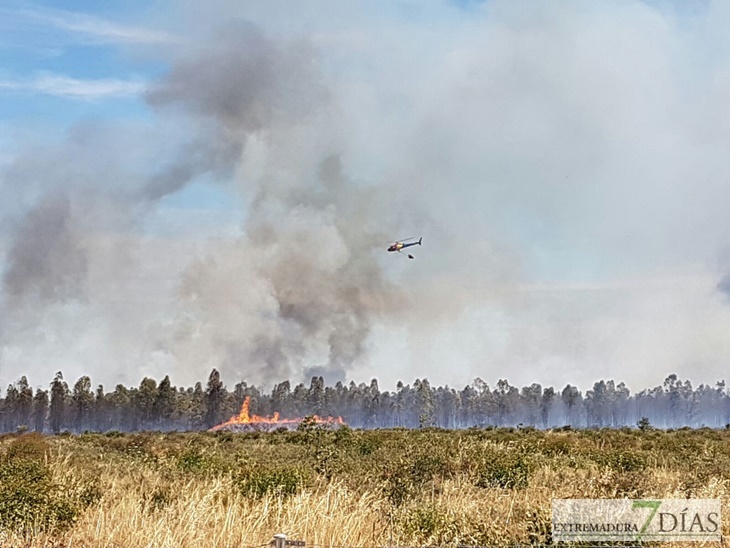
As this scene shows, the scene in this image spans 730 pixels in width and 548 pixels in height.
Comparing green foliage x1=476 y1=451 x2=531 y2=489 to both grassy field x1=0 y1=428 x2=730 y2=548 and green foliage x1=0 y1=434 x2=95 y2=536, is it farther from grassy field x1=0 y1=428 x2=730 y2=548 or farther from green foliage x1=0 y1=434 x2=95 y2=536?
green foliage x1=0 y1=434 x2=95 y2=536

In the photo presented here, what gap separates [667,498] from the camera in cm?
1593

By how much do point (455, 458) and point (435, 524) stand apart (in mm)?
9289

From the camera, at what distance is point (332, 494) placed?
58.5 feet

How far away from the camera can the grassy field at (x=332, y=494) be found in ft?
44.6

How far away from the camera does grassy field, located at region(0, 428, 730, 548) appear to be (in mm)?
13602

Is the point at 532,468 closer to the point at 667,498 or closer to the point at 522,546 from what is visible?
the point at 667,498

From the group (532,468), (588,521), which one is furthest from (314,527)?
(532,468)

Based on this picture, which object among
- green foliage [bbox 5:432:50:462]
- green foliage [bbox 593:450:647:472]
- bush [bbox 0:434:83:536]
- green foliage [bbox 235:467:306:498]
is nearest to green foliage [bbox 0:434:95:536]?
bush [bbox 0:434:83:536]

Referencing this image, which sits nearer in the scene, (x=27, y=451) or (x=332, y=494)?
(x=332, y=494)

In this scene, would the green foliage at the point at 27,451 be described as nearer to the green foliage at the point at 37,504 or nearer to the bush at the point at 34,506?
the green foliage at the point at 37,504

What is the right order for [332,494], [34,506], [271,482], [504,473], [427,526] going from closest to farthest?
[427,526]
[34,506]
[332,494]
[271,482]
[504,473]

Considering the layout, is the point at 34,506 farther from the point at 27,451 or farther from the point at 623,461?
the point at 623,461

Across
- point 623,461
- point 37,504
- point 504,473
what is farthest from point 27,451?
point 623,461

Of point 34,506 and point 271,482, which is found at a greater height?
point 271,482
